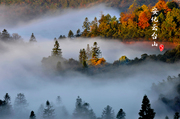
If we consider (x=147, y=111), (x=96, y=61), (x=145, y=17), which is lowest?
(x=147, y=111)

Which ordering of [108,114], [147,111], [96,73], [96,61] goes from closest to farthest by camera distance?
[147,111], [108,114], [96,73], [96,61]

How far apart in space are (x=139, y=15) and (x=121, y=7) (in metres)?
48.3

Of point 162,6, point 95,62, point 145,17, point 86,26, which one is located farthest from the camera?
point 86,26

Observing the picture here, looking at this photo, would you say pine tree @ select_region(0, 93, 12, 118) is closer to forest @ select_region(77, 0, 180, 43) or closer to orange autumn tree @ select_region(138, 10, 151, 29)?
forest @ select_region(77, 0, 180, 43)

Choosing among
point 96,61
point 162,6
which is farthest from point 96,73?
point 162,6

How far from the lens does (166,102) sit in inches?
2234

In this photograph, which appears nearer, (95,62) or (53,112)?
(53,112)

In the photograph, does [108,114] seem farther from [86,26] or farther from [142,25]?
[86,26]

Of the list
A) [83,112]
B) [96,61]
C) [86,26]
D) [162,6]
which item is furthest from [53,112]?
[86,26]

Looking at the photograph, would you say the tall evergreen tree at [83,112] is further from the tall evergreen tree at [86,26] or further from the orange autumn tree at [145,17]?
the tall evergreen tree at [86,26]

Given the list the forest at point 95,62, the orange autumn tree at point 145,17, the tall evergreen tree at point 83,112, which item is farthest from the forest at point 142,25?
the tall evergreen tree at point 83,112

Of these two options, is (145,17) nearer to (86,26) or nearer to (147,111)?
(86,26)

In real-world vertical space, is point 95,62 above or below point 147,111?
above

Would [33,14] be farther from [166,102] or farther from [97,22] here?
[166,102]
